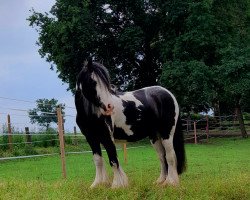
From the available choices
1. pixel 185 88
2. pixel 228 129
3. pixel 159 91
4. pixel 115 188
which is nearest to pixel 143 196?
pixel 115 188

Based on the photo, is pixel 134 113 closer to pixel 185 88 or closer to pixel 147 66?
pixel 185 88

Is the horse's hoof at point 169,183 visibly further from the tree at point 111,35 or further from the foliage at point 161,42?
the tree at point 111,35

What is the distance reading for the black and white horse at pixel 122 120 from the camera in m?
6.11

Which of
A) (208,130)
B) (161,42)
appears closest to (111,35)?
(161,42)

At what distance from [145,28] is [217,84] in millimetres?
5457

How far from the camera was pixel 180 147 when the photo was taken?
714 cm

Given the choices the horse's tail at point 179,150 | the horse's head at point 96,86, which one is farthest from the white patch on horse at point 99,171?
the horse's tail at point 179,150

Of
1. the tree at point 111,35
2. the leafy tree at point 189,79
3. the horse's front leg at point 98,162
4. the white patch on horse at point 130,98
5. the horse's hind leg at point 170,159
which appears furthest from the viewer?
the tree at point 111,35

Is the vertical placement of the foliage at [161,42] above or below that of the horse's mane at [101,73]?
above

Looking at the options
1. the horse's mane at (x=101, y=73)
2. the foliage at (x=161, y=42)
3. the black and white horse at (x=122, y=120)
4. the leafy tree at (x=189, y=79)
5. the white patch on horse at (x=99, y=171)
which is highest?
the foliage at (x=161, y=42)

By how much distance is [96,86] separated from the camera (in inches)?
239

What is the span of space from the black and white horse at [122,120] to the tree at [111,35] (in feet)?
53.1

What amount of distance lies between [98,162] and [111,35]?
1963 centimetres

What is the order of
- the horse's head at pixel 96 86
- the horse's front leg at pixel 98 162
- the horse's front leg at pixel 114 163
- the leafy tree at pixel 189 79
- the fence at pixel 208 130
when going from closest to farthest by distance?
the horse's head at pixel 96 86, the horse's front leg at pixel 114 163, the horse's front leg at pixel 98 162, the leafy tree at pixel 189 79, the fence at pixel 208 130
